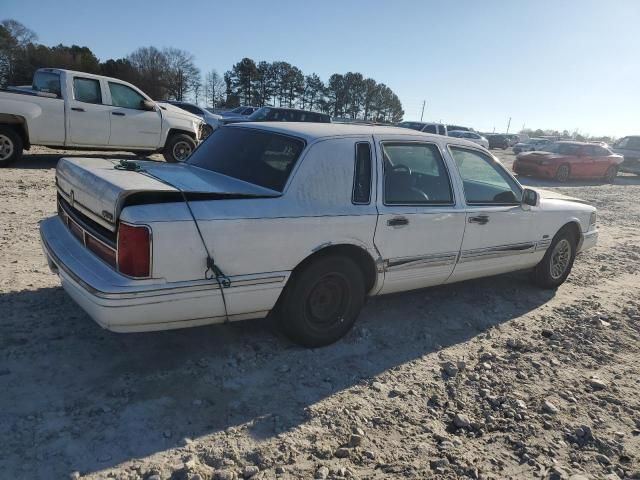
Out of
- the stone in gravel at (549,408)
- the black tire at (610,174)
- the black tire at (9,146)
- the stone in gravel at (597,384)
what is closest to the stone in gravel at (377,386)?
the stone in gravel at (549,408)

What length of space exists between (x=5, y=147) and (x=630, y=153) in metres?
24.3

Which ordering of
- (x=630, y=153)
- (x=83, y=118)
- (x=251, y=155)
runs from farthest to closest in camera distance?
(x=630, y=153) < (x=83, y=118) < (x=251, y=155)

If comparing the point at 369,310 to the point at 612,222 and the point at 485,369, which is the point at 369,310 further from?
the point at 612,222

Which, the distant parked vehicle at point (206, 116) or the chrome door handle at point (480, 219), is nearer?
the chrome door handle at point (480, 219)

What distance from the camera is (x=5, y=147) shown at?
9.41 metres

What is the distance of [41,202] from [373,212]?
5.63 m

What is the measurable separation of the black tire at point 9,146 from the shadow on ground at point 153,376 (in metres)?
6.66

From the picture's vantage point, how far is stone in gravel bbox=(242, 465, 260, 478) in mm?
2434

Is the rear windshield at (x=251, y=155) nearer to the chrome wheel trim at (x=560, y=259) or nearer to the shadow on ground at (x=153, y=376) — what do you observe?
the shadow on ground at (x=153, y=376)

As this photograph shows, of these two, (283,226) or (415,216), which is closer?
(283,226)

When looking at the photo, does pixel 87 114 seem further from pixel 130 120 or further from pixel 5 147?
pixel 5 147

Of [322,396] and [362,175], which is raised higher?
[362,175]

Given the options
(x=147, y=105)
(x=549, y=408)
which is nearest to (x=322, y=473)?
(x=549, y=408)

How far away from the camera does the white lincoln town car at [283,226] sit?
2.84 metres
